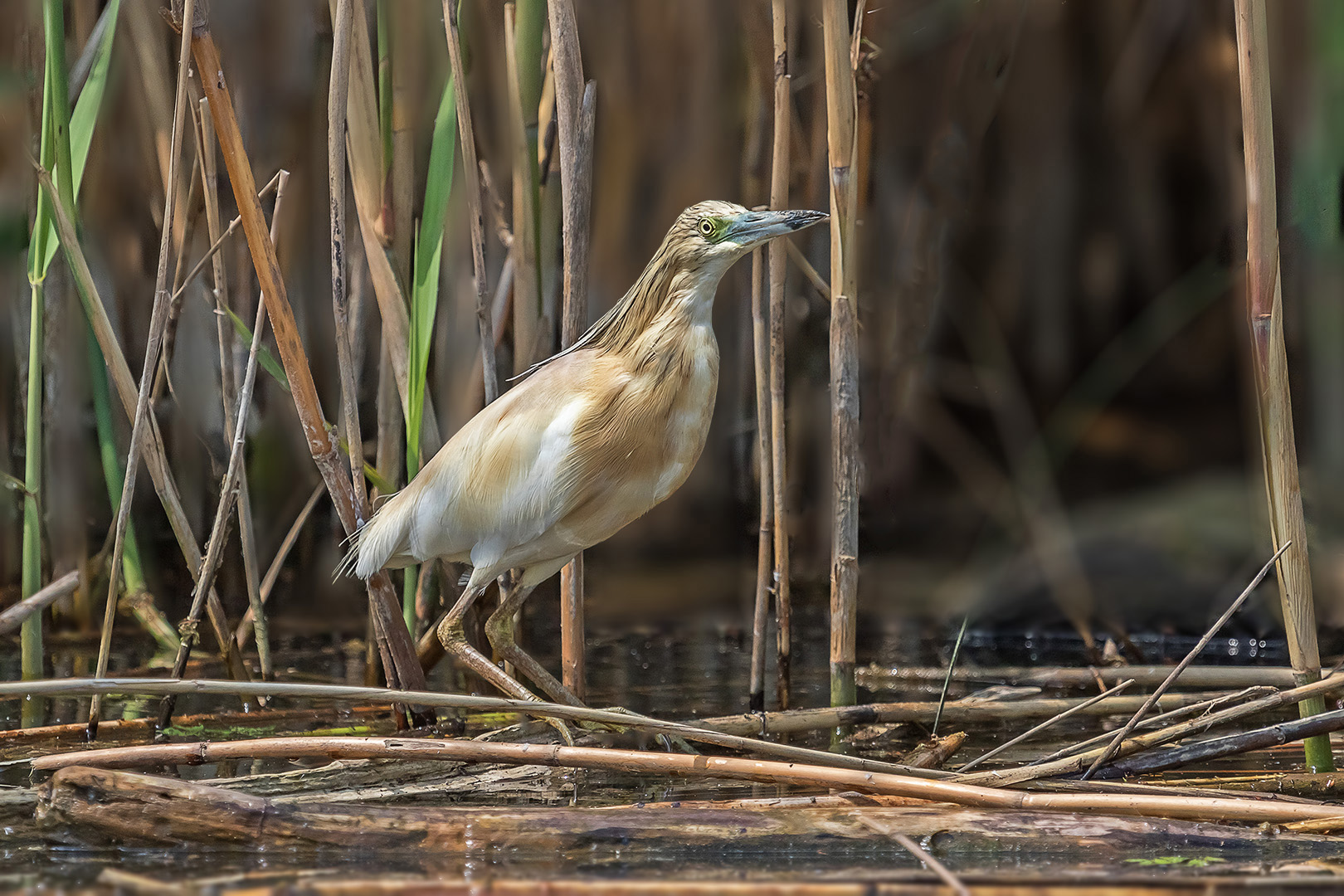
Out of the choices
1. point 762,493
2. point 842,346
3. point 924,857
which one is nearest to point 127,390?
point 762,493

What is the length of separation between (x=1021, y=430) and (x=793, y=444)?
168 cm

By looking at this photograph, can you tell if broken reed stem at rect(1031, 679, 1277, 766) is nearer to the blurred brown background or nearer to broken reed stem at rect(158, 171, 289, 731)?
the blurred brown background

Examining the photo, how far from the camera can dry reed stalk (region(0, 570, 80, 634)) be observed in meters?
3.04

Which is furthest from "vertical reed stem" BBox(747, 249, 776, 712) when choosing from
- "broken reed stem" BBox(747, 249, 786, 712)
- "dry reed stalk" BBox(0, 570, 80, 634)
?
"dry reed stalk" BBox(0, 570, 80, 634)

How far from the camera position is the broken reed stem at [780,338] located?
2.82 meters

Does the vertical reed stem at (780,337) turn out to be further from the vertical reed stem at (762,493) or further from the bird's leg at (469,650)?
the bird's leg at (469,650)

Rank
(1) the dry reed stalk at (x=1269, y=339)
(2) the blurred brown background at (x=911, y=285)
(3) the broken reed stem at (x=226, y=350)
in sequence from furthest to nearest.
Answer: (2) the blurred brown background at (x=911, y=285) < (3) the broken reed stem at (x=226, y=350) < (1) the dry reed stalk at (x=1269, y=339)

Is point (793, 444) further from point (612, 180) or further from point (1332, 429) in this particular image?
point (1332, 429)

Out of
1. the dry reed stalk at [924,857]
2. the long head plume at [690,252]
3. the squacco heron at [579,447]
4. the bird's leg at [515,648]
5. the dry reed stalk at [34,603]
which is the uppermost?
the long head plume at [690,252]

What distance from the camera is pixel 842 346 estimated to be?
2783 mm

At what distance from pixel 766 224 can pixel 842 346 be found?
0.33 metres

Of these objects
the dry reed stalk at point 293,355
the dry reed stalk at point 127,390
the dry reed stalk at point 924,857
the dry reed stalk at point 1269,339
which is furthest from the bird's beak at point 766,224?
the dry reed stalk at point 127,390

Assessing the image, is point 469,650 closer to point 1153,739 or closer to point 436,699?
point 436,699

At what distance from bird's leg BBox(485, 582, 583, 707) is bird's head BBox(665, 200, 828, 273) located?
91 centimetres
